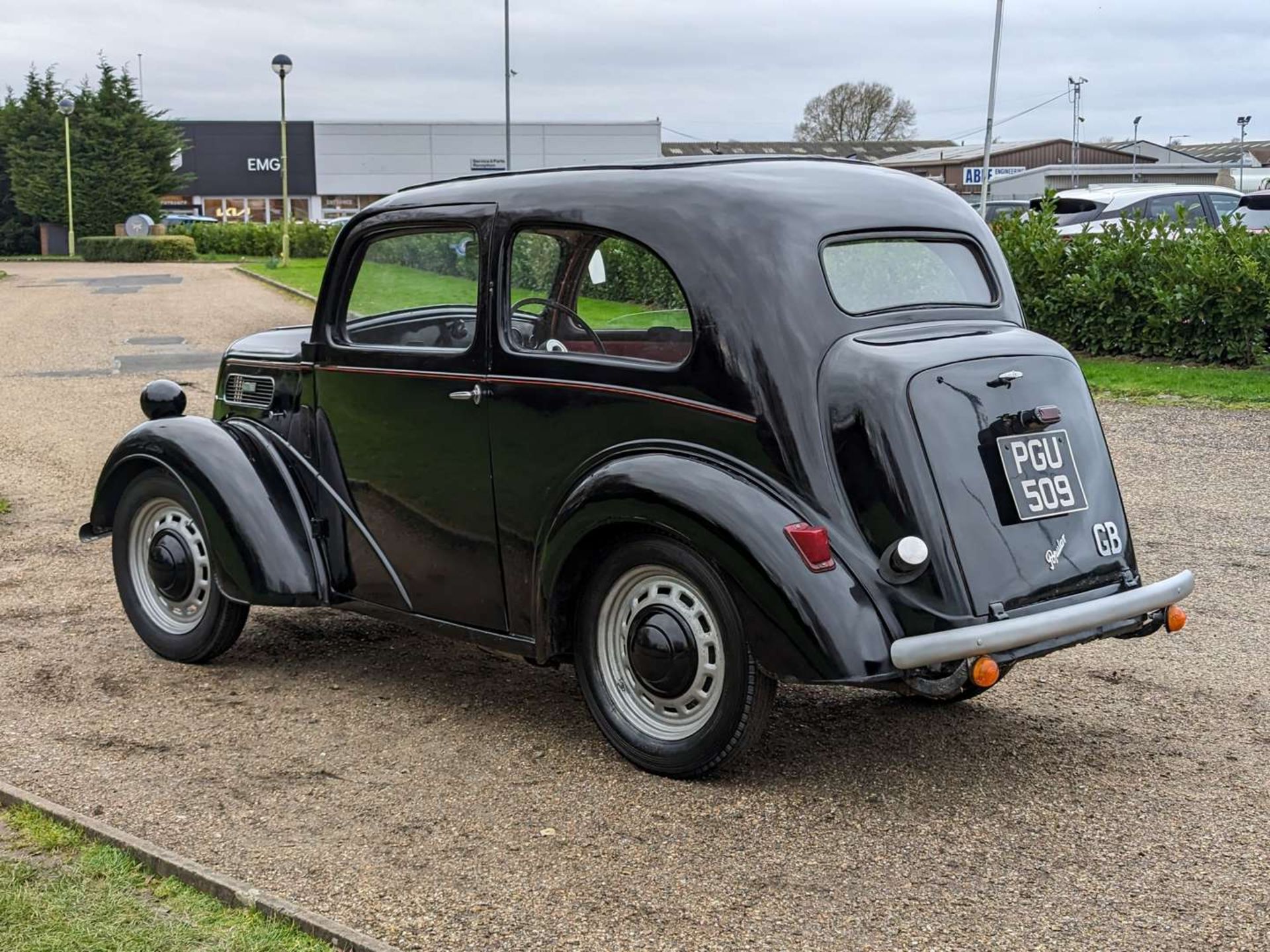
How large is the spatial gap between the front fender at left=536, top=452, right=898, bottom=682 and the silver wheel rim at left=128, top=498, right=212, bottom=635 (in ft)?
6.69

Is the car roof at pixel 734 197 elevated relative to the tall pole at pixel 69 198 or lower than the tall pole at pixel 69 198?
lower

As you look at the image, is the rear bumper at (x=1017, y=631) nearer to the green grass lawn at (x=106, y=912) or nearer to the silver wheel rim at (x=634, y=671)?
the silver wheel rim at (x=634, y=671)

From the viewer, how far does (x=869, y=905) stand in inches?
134

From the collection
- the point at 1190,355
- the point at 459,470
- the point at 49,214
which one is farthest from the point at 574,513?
the point at 49,214

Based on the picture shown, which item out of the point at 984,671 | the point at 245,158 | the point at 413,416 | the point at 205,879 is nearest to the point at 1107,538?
the point at 984,671

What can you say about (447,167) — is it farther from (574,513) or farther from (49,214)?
(574,513)

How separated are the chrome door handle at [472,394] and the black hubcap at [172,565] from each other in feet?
4.70

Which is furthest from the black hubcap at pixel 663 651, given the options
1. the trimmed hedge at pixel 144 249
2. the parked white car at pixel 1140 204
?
the trimmed hedge at pixel 144 249

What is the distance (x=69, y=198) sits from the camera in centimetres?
4853

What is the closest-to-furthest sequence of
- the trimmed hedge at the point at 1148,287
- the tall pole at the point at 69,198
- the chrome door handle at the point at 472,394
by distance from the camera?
the chrome door handle at the point at 472,394, the trimmed hedge at the point at 1148,287, the tall pole at the point at 69,198

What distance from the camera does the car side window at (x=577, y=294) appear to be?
4.50m

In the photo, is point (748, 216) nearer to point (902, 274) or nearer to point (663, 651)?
point (902, 274)

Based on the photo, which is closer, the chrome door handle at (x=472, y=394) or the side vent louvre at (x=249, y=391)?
the chrome door handle at (x=472, y=394)

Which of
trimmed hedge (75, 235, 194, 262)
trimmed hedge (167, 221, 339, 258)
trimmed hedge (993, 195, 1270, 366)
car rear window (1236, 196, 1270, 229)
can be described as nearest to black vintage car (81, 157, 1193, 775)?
trimmed hedge (993, 195, 1270, 366)
